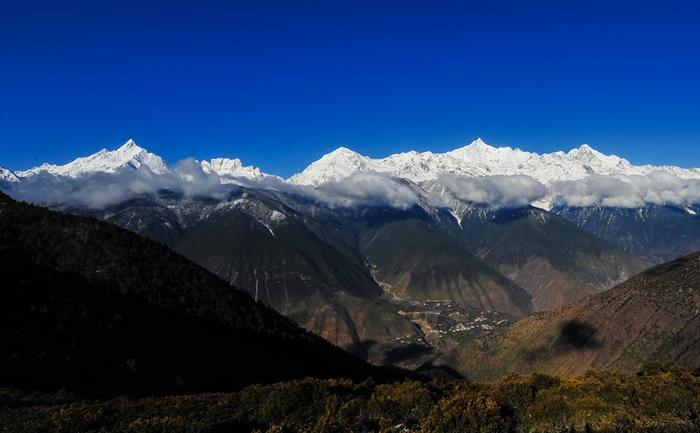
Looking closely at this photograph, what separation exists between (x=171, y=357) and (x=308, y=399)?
6931 cm

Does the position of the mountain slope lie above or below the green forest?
above

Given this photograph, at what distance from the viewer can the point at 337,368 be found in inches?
7357

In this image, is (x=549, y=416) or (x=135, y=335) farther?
(x=135, y=335)

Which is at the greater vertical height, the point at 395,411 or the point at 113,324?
the point at 113,324

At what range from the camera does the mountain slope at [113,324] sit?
357 ft

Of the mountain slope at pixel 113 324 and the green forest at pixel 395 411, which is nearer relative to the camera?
the green forest at pixel 395 411

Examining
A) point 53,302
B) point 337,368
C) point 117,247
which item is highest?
point 117,247

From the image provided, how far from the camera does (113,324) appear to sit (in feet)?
420

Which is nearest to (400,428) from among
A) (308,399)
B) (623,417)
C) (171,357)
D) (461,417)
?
(461,417)

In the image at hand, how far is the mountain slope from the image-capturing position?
357ft

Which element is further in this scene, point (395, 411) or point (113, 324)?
point (113, 324)

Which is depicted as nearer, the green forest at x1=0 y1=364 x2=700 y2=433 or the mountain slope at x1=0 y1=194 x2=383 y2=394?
the green forest at x1=0 y1=364 x2=700 y2=433

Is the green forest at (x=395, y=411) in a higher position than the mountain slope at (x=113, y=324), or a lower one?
lower

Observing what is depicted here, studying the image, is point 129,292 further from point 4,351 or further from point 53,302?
point 4,351
